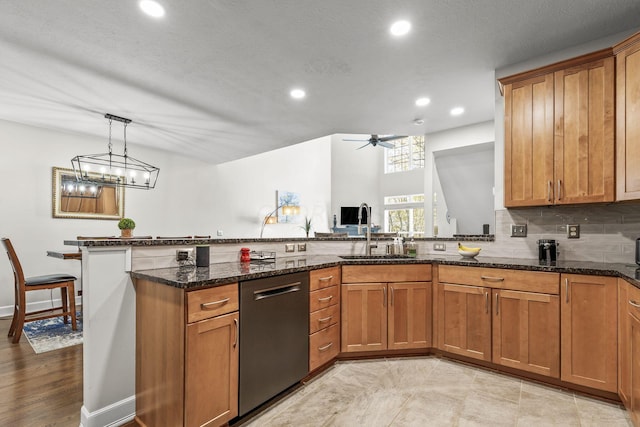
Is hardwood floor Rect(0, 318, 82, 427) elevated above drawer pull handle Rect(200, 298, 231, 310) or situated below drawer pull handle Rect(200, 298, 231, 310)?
below

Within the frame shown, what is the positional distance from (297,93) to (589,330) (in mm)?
3167

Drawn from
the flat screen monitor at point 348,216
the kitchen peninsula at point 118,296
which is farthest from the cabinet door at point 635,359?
the flat screen monitor at point 348,216

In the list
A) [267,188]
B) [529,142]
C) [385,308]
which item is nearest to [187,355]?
[385,308]

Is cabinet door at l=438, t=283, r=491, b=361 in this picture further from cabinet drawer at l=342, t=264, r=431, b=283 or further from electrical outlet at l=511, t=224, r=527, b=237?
electrical outlet at l=511, t=224, r=527, b=237

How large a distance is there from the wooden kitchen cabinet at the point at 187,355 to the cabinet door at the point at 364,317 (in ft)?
3.83

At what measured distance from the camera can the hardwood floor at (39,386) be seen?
1962mm

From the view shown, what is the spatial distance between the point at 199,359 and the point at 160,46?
2.35 m

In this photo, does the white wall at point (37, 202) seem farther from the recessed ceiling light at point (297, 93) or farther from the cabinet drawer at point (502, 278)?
the cabinet drawer at point (502, 278)

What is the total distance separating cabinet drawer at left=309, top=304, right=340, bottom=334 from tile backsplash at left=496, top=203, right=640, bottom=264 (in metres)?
1.59

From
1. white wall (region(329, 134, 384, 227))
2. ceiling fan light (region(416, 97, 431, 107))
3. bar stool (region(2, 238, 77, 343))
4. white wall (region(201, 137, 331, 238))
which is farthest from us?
white wall (region(329, 134, 384, 227))

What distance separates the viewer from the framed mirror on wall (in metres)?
4.73

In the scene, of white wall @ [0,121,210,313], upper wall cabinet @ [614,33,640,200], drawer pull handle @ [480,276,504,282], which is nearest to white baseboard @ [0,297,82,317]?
white wall @ [0,121,210,313]

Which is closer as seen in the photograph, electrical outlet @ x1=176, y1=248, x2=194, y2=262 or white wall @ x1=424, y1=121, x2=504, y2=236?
electrical outlet @ x1=176, y1=248, x2=194, y2=262

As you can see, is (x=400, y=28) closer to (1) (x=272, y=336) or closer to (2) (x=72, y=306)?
(1) (x=272, y=336)
